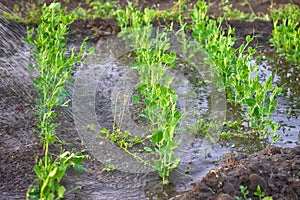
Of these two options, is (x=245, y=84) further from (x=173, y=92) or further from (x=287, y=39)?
(x=287, y=39)

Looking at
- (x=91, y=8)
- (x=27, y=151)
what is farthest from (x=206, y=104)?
(x=91, y=8)

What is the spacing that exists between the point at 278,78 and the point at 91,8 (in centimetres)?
277

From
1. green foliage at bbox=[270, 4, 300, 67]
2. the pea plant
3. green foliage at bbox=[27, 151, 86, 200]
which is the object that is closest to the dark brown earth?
the pea plant

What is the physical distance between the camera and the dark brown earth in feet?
11.2

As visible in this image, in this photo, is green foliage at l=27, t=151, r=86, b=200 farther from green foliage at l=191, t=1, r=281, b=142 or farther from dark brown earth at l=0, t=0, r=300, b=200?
green foliage at l=191, t=1, r=281, b=142

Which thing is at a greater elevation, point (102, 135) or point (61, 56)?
point (61, 56)

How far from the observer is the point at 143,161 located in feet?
13.2

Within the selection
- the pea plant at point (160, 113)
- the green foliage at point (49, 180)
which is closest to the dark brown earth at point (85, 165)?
the pea plant at point (160, 113)

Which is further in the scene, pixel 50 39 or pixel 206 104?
pixel 206 104

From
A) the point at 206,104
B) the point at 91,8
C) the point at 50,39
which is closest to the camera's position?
the point at 50,39

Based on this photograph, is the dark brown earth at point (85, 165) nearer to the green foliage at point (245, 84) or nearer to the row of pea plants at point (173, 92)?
the row of pea plants at point (173, 92)

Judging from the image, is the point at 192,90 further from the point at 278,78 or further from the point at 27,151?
the point at 27,151

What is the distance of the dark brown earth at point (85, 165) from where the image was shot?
341 centimetres

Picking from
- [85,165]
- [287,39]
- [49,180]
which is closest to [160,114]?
[85,165]
